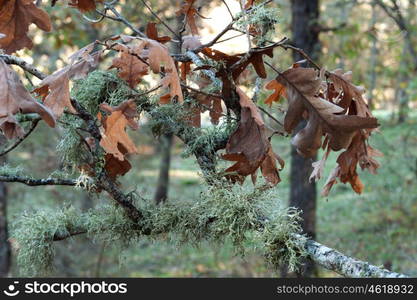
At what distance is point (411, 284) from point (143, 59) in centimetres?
84

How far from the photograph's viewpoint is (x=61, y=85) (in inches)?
47.8

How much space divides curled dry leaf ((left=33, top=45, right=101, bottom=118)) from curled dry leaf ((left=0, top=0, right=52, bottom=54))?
24cm

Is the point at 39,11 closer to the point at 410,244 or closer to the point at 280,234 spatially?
the point at 280,234

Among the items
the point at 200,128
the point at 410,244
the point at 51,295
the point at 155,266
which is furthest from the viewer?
the point at 155,266

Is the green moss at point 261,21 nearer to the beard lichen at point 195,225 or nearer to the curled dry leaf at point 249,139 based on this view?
the curled dry leaf at point 249,139

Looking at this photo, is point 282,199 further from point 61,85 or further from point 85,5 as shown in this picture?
point 61,85

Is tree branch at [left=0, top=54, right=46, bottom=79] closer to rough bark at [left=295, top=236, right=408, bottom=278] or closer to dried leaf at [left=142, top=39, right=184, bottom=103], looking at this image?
dried leaf at [left=142, top=39, right=184, bottom=103]

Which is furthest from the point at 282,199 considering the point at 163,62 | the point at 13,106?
the point at 13,106

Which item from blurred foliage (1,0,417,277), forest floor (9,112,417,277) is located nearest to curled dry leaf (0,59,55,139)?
blurred foliage (1,0,417,277)

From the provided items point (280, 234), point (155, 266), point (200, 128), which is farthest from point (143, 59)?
point (155, 266)

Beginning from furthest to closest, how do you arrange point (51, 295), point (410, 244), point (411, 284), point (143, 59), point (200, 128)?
point (410, 244) < point (200, 128) < point (51, 295) < point (143, 59) < point (411, 284)

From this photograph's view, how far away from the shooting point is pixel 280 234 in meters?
1.20

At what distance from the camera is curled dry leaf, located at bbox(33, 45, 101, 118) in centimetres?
119

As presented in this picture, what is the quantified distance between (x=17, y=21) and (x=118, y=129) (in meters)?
0.54
